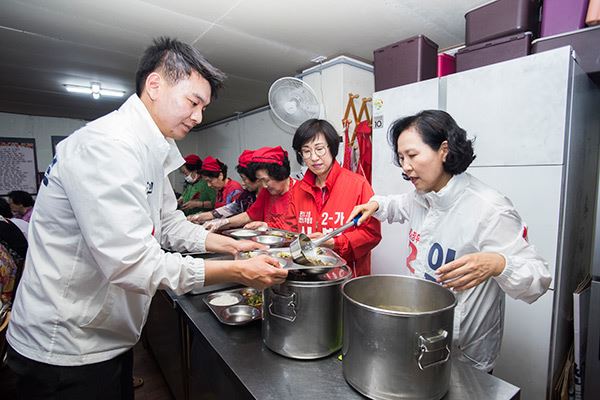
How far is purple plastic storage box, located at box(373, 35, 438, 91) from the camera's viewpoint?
2.45 meters

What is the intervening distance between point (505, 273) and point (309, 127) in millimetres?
1354

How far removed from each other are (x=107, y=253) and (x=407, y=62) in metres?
2.47

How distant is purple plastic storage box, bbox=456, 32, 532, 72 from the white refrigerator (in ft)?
0.45

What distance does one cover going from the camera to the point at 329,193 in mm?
1966

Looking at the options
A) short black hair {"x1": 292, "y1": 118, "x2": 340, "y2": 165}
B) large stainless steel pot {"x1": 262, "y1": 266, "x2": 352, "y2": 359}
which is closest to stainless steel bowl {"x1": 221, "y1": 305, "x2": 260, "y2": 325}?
large stainless steel pot {"x1": 262, "y1": 266, "x2": 352, "y2": 359}

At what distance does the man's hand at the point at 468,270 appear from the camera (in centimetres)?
88

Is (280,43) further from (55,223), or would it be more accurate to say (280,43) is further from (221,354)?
(221,354)

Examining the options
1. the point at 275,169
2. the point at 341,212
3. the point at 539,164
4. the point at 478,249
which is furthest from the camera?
the point at 275,169

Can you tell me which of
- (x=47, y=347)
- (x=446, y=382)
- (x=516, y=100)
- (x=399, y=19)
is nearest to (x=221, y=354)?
(x=47, y=347)

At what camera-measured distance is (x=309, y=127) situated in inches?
78.0

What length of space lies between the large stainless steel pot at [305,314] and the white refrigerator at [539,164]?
4.80 ft

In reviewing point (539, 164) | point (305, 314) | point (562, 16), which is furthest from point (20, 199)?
point (562, 16)

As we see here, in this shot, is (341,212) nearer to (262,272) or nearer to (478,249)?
(478,249)

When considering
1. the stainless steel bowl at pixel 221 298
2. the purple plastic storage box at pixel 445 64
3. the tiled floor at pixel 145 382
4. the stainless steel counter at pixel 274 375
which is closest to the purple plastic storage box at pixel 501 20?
the purple plastic storage box at pixel 445 64
